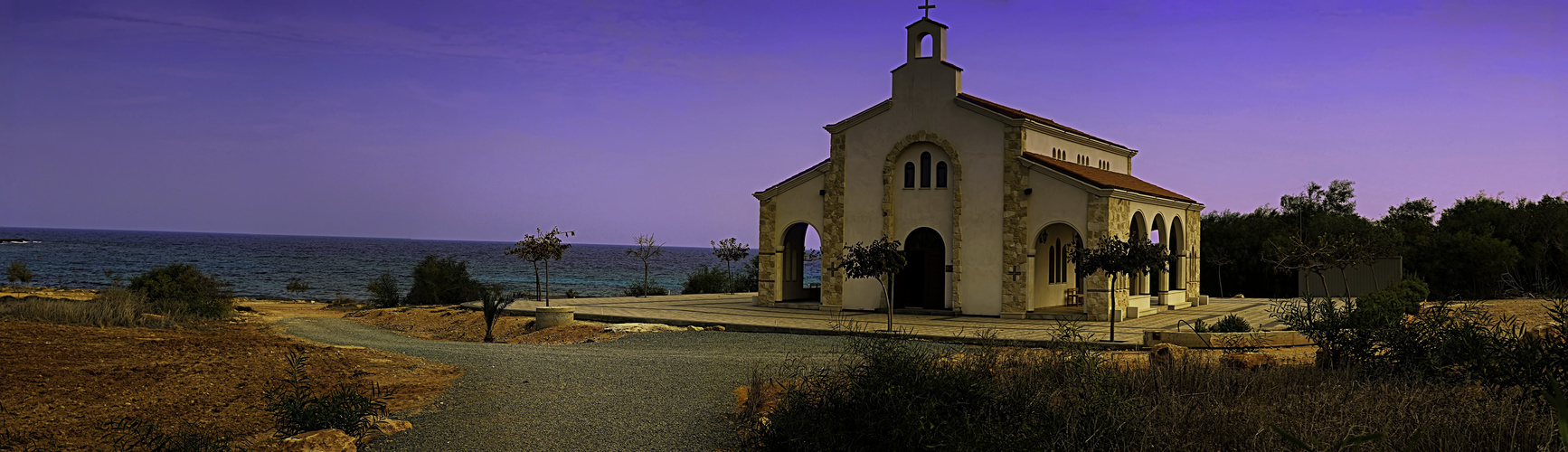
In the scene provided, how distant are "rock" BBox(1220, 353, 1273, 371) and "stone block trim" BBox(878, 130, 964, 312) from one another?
12.4 m

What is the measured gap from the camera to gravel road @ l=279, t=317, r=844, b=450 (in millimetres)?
8070

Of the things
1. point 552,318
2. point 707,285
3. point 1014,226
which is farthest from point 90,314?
point 707,285

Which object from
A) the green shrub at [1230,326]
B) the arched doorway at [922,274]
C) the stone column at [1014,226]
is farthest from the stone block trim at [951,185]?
the green shrub at [1230,326]

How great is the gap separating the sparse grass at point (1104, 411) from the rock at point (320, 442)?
3.14m

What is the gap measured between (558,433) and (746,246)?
31032 millimetres

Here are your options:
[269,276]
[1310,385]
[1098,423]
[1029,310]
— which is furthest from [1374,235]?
[269,276]

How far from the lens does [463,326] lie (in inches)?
893

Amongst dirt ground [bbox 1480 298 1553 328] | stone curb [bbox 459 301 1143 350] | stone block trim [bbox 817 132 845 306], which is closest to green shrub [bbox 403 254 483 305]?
stone curb [bbox 459 301 1143 350]

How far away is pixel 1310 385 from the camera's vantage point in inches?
311

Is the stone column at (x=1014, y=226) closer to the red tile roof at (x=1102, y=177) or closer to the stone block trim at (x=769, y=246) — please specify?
the red tile roof at (x=1102, y=177)

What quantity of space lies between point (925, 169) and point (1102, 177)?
494cm

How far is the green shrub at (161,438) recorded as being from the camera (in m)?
6.89

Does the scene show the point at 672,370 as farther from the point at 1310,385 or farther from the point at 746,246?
the point at 746,246

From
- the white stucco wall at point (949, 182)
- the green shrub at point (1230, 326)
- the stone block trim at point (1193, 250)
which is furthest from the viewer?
the stone block trim at point (1193, 250)
